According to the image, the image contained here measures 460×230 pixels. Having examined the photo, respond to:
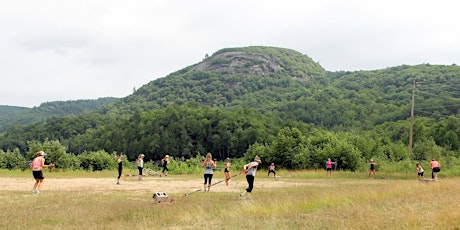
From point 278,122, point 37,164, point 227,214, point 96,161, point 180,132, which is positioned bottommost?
point 96,161

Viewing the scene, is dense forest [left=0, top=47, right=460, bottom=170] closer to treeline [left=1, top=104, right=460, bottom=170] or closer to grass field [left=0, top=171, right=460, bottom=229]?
treeline [left=1, top=104, right=460, bottom=170]

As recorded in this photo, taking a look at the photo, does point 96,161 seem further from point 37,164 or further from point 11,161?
point 37,164

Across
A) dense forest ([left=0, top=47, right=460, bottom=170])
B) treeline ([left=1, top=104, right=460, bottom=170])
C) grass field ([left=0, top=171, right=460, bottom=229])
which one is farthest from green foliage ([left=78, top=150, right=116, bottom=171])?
treeline ([left=1, top=104, right=460, bottom=170])

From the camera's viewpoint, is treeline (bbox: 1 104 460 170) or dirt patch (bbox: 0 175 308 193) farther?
treeline (bbox: 1 104 460 170)

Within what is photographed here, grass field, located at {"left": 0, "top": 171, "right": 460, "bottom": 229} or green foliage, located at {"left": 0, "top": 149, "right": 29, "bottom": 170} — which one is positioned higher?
grass field, located at {"left": 0, "top": 171, "right": 460, "bottom": 229}

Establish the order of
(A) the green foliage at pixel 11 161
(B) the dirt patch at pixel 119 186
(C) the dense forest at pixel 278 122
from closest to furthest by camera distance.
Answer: (B) the dirt patch at pixel 119 186 → (A) the green foliage at pixel 11 161 → (C) the dense forest at pixel 278 122

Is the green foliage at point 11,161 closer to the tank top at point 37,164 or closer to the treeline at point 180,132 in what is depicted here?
the tank top at point 37,164

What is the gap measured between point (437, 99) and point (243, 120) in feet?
172

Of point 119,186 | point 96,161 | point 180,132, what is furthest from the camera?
point 180,132

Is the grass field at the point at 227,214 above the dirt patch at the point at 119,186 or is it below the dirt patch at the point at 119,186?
above

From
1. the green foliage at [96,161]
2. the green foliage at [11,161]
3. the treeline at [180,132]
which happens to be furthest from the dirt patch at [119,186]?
the treeline at [180,132]

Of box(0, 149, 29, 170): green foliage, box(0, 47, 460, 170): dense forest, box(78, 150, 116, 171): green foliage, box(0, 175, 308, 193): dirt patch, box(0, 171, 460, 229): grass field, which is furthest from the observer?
box(0, 47, 460, 170): dense forest

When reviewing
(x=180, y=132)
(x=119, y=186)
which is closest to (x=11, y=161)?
(x=119, y=186)

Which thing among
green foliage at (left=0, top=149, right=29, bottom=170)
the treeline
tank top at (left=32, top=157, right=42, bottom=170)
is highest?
the treeline
